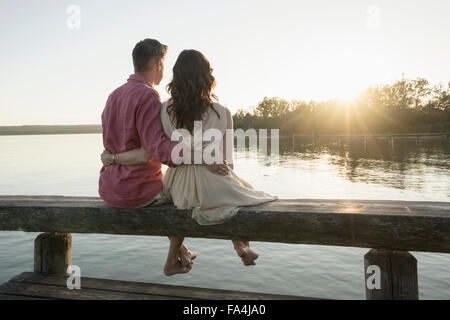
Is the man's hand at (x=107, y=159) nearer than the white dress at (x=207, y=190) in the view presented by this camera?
No

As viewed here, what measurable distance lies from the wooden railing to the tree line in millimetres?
60972

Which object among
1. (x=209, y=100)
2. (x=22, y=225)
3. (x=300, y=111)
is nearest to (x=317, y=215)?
(x=209, y=100)

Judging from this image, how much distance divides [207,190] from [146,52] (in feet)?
3.61

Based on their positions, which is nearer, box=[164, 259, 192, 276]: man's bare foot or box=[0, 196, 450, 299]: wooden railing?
box=[0, 196, 450, 299]: wooden railing

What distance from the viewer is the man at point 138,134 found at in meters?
2.62

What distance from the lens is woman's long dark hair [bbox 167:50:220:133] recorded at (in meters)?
2.55

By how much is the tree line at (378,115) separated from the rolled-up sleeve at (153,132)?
6141 cm

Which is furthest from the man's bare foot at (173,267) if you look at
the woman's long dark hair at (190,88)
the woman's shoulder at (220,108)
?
the woman's shoulder at (220,108)

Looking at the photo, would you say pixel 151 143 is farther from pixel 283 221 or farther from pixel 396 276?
pixel 396 276

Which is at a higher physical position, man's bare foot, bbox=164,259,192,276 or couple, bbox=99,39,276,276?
couple, bbox=99,39,276,276

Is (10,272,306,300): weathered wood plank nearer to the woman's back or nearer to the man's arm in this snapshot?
the man's arm

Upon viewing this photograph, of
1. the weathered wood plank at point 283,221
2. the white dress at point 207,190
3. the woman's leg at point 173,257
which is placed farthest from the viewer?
the woman's leg at point 173,257

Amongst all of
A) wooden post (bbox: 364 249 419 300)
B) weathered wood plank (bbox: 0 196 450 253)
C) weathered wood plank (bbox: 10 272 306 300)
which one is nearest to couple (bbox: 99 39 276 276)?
weathered wood plank (bbox: 0 196 450 253)

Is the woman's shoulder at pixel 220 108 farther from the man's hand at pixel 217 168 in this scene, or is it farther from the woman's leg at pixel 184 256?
the woman's leg at pixel 184 256
